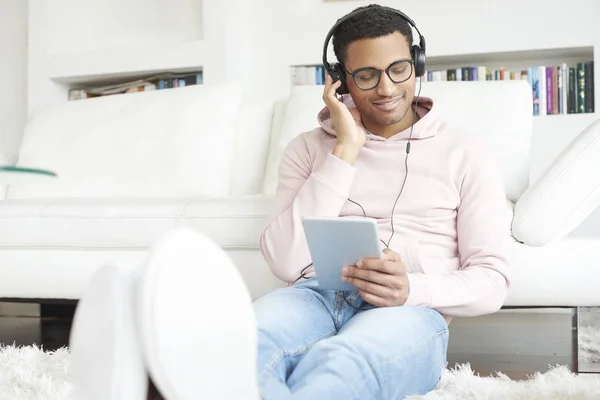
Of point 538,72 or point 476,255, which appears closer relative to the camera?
point 476,255

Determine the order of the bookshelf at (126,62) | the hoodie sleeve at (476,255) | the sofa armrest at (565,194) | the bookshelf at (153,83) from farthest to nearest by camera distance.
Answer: the bookshelf at (153,83), the bookshelf at (126,62), the sofa armrest at (565,194), the hoodie sleeve at (476,255)

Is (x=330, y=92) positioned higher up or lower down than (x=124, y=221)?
higher up

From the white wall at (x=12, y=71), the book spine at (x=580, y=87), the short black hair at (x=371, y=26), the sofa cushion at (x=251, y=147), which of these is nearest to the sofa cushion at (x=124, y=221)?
the sofa cushion at (x=251, y=147)

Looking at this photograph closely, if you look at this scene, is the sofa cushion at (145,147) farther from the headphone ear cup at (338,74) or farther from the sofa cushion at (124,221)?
the headphone ear cup at (338,74)

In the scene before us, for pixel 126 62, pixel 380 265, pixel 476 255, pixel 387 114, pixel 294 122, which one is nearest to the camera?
pixel 380 265

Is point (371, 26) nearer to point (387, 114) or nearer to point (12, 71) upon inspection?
point (387, 114)

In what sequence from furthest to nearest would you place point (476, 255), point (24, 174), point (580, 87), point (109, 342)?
point (580, 87) → point (476, 255) → point (109, 342) → point (24, 174)

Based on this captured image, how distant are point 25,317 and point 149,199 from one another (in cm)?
107

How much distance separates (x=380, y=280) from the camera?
1233 millimetres

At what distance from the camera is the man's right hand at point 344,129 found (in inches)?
58.2

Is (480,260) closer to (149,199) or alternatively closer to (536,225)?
(536,225)

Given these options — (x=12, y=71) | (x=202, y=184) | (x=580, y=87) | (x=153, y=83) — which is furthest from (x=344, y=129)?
(x=12, y=71)

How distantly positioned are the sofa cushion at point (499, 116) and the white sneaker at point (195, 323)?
5.12ft

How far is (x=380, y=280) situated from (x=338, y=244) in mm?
86
